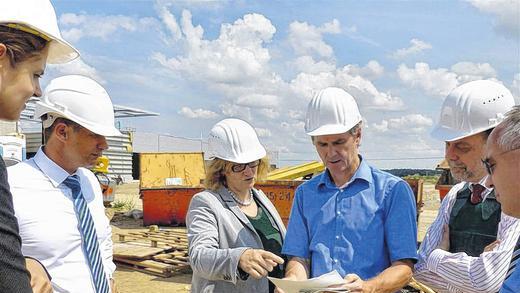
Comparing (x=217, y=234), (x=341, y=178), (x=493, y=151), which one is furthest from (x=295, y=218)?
(x=493, y=151)

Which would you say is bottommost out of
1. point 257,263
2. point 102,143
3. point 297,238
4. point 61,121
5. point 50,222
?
point 257,263

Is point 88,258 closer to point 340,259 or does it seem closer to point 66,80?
point 66,80

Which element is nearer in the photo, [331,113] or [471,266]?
[471,266]

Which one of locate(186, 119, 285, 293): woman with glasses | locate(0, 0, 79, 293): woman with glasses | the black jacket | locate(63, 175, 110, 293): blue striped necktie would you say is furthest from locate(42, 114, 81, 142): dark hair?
the black jacket

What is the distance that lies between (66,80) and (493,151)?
1931 millimetres

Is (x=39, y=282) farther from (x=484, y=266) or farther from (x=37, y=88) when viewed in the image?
(x=484, y=266)

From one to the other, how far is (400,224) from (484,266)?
0.39m

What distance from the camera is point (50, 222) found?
2203mm

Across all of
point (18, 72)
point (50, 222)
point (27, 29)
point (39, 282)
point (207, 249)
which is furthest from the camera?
point (207, 249)

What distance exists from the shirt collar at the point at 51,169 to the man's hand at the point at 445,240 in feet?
5.60

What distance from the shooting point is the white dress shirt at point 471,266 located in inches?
76.4

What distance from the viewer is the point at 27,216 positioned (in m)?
2.16

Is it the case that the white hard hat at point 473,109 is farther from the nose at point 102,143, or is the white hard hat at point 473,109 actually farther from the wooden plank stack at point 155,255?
the wooden plank stack at point 155,255

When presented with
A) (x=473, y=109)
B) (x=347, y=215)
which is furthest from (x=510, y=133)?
(x=347, y=215)
